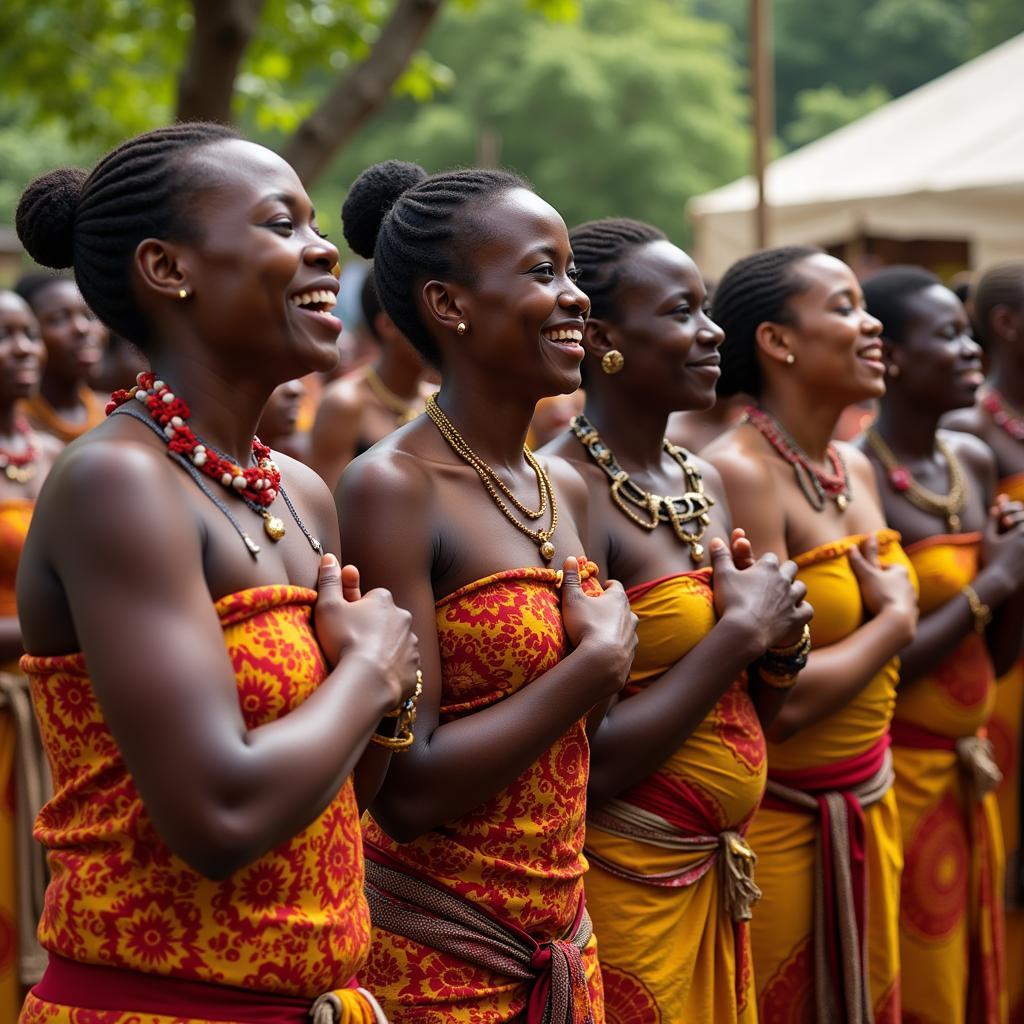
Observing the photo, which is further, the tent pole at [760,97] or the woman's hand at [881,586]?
the tent pole at [760,97]

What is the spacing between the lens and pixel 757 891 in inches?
138

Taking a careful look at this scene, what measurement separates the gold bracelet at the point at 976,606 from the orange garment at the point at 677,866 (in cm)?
141

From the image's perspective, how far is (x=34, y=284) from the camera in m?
6.90

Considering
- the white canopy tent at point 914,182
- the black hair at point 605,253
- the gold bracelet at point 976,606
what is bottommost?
the white canopy tent at point 914,182

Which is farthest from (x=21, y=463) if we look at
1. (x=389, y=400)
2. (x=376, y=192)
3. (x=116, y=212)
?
(x=116, y=212)

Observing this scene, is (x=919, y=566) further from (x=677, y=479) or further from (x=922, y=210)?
(x=922, y=210)

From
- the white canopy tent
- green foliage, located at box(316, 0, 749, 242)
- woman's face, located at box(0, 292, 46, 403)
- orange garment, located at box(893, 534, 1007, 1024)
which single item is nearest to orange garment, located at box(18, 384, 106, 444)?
woman's face, located at box(0, 292, 46, 403)

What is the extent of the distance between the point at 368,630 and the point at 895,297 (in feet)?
10.0

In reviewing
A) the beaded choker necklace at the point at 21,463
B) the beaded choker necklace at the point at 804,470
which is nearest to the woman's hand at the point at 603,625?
the beaded choker necklace at the point at 804,470

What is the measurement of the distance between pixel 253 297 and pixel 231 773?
75cm

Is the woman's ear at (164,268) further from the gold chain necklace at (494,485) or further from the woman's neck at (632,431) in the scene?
the woman's neck at (632,431)

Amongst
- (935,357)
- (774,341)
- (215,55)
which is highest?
(774,341)

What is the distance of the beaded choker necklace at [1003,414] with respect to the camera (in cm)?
567

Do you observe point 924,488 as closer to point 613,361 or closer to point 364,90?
point 613,361
